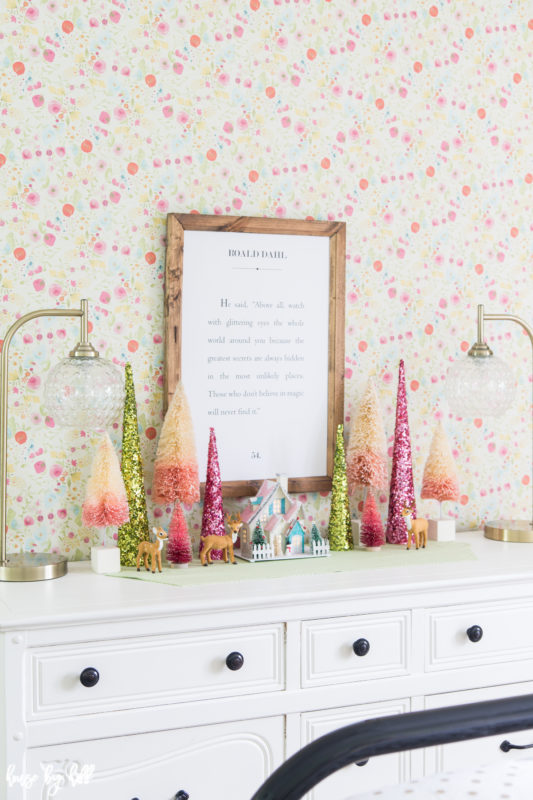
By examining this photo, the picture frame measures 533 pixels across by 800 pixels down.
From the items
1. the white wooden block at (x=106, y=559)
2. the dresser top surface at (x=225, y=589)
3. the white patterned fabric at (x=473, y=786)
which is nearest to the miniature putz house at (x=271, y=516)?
the dresser top surface at (x=225, y=589)

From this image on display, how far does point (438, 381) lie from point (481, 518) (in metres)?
0.44

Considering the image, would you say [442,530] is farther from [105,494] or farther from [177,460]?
[105,494]

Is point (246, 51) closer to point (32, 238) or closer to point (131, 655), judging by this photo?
point (32, 238)

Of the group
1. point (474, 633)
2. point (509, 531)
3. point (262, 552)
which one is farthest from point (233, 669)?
point (509, 531)

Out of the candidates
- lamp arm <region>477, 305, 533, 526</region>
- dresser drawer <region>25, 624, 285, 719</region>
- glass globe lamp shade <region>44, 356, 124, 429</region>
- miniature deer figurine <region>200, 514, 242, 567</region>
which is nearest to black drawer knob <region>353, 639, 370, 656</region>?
dresser drawer <region>25, 624, 285, 719</region>

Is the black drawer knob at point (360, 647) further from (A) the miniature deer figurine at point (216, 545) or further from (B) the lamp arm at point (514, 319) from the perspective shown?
(B) the lamp arm at point (514, 319)

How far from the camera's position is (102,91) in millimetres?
2193

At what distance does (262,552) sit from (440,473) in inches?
22.1

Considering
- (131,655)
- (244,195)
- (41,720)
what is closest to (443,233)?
(244,195)

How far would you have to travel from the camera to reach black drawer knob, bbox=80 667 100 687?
5.67 ft

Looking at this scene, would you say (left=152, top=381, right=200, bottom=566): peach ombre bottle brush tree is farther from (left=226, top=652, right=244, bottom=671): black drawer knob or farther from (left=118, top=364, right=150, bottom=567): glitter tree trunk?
(left=226, top=652, right=244, bottom=671): black drawer knob

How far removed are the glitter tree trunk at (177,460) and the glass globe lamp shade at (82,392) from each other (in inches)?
7.0

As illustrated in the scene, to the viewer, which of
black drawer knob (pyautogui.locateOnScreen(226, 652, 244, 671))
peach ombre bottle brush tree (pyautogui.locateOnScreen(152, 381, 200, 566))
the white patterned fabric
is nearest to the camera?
the white patterned fabric

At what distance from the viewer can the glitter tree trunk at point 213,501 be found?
220 centimetres
